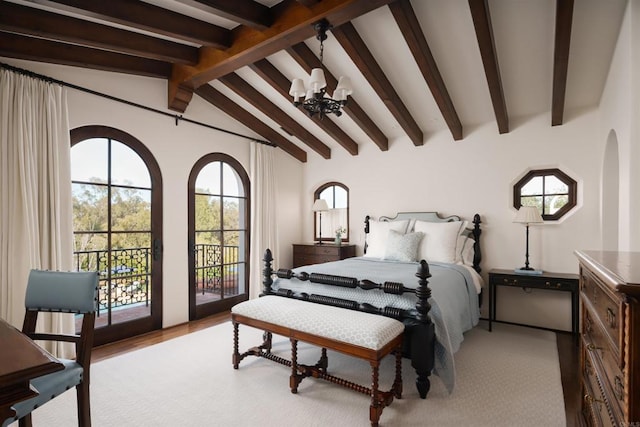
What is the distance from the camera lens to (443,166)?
4.64 meters

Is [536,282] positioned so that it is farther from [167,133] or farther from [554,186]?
[167,133]

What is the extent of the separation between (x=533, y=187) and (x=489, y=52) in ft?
6.78

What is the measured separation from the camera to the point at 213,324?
4.20 meters

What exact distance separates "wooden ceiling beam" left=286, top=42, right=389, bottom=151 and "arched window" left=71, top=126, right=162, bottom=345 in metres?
2.13

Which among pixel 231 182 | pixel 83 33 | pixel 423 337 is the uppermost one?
pixel 83 33

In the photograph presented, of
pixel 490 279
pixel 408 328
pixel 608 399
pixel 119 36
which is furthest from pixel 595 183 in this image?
pixel 119 36

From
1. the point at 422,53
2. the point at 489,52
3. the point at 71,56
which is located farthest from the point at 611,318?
the point at 71,56

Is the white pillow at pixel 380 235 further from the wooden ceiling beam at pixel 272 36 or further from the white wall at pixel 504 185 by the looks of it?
the wooden ceiling beam at pixel 272 36

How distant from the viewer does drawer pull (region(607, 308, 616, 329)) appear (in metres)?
1.06

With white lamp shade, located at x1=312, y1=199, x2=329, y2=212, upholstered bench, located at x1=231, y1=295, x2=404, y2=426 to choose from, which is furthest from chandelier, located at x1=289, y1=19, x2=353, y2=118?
white lamp shade, located at x1=312, y1=199, x2=329, y2=212

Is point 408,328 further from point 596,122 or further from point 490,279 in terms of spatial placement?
point 596,122

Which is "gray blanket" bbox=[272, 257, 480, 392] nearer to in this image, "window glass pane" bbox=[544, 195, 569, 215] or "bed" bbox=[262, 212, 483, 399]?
"bed" bbox=[262, 212, 483, 399]

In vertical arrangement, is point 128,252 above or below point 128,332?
above

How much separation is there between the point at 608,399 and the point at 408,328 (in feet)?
4.54
